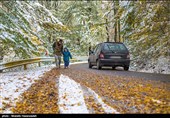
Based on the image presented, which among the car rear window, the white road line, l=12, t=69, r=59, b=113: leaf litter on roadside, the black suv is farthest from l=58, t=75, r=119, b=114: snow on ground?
the car rear window

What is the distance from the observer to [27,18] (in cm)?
1681

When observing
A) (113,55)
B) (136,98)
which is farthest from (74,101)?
(113,55)

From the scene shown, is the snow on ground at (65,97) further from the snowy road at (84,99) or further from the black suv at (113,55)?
the black suv at (113,55)

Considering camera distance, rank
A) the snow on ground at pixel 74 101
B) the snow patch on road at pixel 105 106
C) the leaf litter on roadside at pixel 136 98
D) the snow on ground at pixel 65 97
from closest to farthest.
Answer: the snow patch on road at pixel 105 106 → the leaf litter on roadside at pixel 136 98 → the snow on ground at pixel 74 101 → the snow on ground at pixel 65 97

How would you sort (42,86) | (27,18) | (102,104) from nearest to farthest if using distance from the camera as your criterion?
(102,104) → (42,86) → (27,18)

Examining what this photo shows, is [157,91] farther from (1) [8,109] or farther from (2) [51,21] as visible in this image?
(2) [51,21]

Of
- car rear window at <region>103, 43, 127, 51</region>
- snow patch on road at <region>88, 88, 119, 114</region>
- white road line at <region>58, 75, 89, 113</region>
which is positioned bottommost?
white road line at <region>58, 75, 89, 113</region>

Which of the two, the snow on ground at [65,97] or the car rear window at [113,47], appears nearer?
the snow on ground at [65,97]

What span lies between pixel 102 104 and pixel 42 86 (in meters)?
3.91

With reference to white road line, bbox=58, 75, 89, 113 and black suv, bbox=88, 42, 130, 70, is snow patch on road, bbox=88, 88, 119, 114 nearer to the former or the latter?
white road line, bbox=58, 75, 89, 113

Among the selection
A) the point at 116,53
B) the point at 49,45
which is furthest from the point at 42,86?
the point at 49,45

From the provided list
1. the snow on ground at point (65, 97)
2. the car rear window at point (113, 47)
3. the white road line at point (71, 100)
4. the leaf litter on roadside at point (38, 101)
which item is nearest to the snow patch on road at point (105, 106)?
the snow on ground at point (65, 97)

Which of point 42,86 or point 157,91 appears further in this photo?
point 42,86

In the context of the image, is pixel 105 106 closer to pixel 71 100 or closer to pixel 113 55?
pixel 71 100
